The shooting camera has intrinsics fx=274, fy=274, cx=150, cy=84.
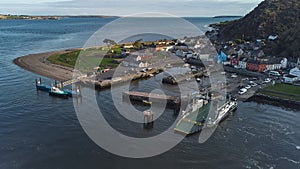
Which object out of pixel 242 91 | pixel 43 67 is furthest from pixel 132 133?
pixel 43 67

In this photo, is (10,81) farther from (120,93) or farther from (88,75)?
(120,93)

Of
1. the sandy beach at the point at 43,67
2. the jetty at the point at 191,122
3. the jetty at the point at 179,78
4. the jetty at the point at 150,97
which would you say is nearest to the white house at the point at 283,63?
the jetty at the point at 179,78

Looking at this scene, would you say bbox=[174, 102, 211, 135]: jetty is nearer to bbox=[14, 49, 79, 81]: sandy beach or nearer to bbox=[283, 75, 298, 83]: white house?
bbox=[283, 75, 298, 83]: white house

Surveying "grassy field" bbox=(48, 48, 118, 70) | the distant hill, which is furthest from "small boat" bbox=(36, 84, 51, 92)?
the distant hill

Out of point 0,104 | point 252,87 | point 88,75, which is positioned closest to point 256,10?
point 252,87

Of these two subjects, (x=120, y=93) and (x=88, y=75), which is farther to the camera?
(x=88, y=75)
